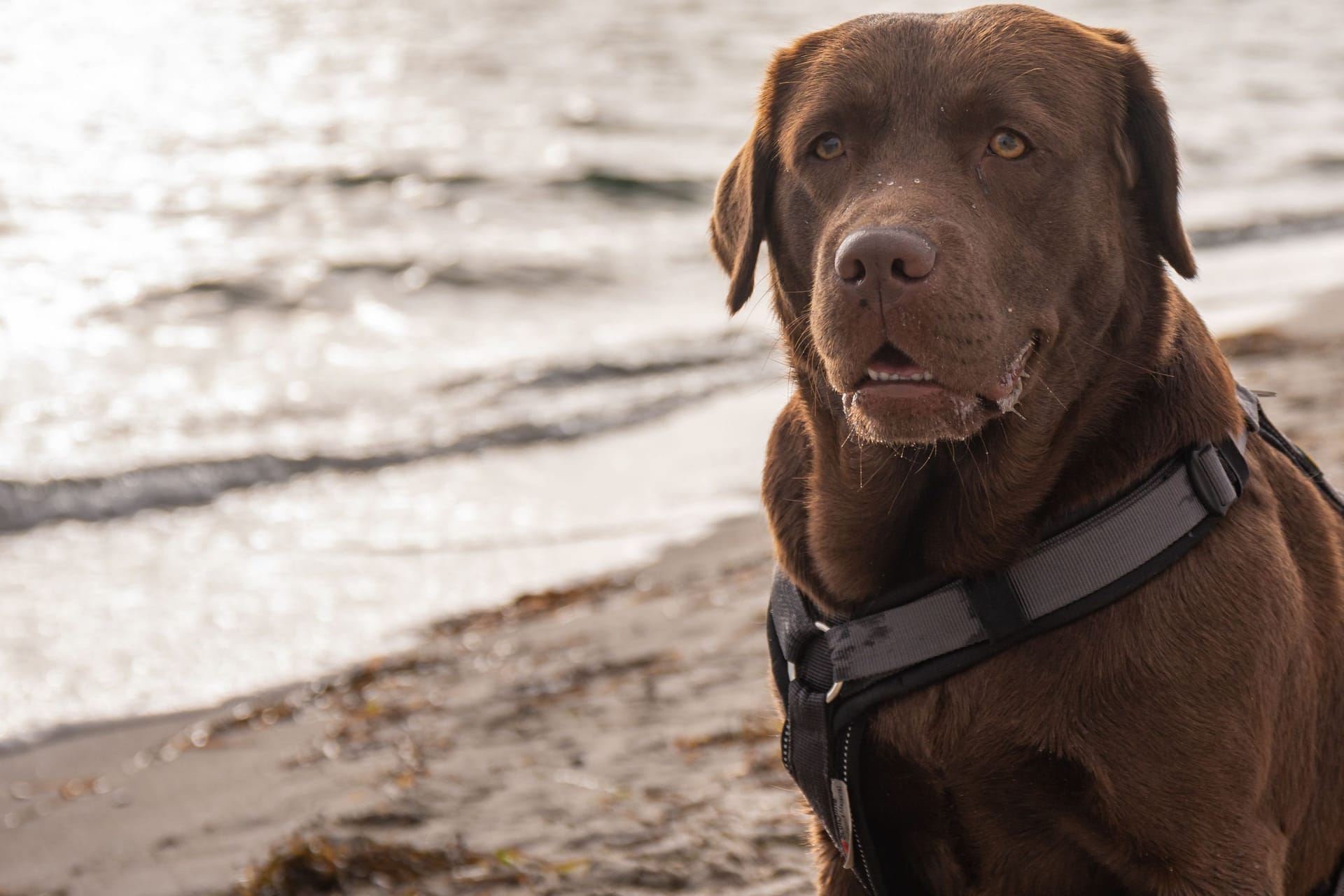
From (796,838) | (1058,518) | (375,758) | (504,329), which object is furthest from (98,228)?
(1058,518)

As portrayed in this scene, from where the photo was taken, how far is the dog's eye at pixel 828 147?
2.91m

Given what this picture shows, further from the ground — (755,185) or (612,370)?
(755,185)

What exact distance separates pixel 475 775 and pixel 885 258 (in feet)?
9.34

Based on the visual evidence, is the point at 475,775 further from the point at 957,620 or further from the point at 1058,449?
the point at 1058,449

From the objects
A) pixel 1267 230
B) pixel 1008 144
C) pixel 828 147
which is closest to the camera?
pixel 1008 144

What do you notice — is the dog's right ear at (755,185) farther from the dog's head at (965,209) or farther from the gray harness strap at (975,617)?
the gray harness strap at (975,617)

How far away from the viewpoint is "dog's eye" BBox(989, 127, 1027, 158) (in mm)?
2717

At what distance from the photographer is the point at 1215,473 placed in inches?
99.3

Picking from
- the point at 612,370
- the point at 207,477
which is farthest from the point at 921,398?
the point at 612,370

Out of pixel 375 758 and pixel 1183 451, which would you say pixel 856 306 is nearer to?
pixel 1183 451

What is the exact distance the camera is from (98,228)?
17531 millimetres

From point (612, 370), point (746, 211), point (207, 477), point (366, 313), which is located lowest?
point (366, 313)

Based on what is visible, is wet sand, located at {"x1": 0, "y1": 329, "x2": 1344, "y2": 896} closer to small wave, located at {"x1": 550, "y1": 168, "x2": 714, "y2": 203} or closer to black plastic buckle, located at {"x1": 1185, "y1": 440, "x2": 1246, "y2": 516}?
black plastic buckle, located at {"x1": 1185, "y1": 440, "x2": 1246, "y2": 516}

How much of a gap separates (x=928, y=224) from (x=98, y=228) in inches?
667
